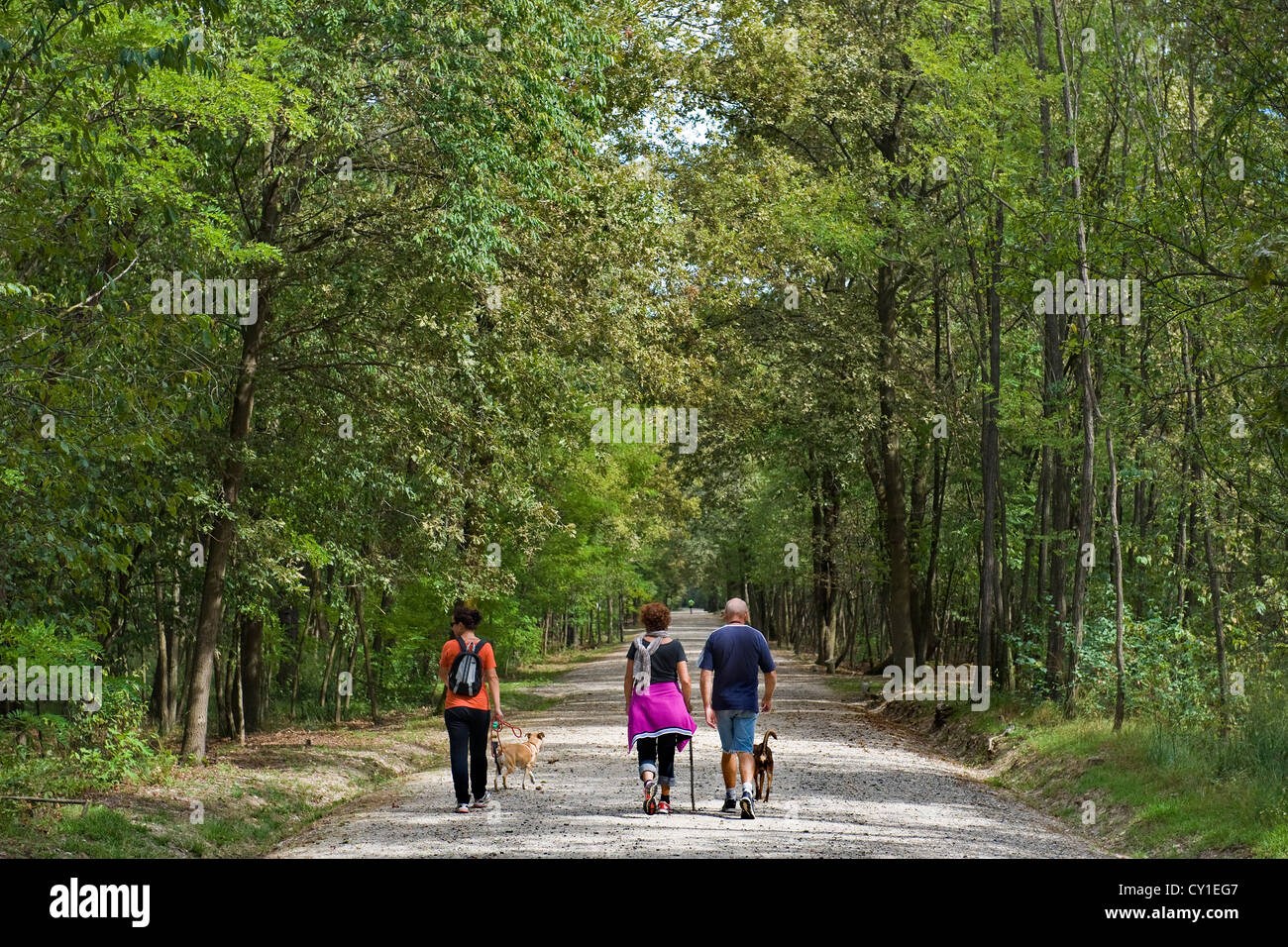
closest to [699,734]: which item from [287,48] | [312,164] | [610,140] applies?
[610,140]

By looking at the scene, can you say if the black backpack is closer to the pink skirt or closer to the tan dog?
the pink skirt

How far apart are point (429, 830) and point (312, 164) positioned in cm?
844

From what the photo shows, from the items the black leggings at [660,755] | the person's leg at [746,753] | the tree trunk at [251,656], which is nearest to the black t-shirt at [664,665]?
the black leggings at [660,755]

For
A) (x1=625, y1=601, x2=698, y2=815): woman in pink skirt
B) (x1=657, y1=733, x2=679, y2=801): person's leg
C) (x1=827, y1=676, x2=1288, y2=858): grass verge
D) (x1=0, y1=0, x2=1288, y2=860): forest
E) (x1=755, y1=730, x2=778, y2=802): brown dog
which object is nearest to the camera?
(x1=827, y1=676, x2=1288, y2=858): grass verge

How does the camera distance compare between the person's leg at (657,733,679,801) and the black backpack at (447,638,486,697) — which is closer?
the person's leg at (657,733,679,801)

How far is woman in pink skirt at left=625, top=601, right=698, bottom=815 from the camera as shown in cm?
1202

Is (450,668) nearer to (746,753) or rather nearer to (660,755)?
(660,755)

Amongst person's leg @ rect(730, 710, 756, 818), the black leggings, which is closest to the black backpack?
the black leggings

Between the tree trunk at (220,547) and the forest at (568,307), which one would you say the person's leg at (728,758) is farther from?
the tree trunk at (220,547)

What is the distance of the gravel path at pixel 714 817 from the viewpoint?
33.4 feet

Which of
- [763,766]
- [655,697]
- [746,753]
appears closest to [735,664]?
[655,697]

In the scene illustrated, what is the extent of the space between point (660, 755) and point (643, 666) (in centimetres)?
102

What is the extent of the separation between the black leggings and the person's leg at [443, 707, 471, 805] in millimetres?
1767

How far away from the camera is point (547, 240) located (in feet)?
62.5
